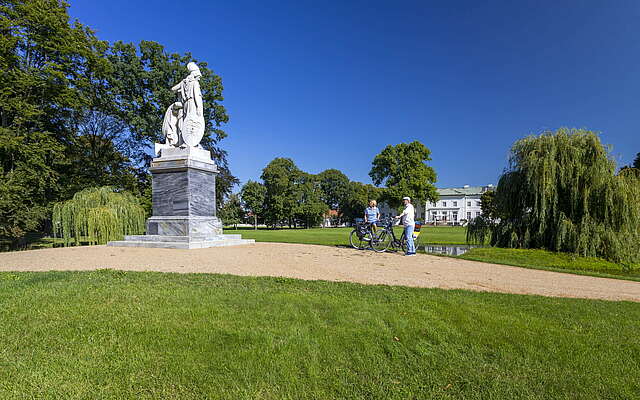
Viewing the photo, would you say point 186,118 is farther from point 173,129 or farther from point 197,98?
point 197,98

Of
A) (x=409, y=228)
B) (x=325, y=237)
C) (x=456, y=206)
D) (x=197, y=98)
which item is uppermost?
(x=197, y=98)

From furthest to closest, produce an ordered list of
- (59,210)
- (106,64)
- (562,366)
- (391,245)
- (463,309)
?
1. (106,64)
2. (59,210)
3. (391,245)
4. (463,309)
5. (562,366)

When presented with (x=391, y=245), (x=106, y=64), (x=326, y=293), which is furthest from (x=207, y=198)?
(x=106, y=64)

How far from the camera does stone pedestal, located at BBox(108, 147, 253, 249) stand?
10.7 meters

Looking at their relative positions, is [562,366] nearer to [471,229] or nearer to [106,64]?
[471,229]

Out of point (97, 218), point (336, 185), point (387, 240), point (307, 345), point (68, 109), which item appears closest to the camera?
point (307, 345)

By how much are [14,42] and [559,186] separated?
84.0 feet

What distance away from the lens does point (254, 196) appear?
172ft

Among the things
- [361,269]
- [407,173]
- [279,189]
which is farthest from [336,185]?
[361,269]

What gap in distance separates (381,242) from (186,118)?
28.2 feet

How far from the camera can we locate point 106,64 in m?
21.4

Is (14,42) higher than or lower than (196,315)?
higher

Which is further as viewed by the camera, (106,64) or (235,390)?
(106,64)

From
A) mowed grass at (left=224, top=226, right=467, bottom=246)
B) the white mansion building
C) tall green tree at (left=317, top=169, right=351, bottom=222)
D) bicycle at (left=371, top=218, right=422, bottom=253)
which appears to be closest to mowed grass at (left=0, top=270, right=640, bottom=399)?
bicycle at (left=371, top=218, right=422, bottom=253)
